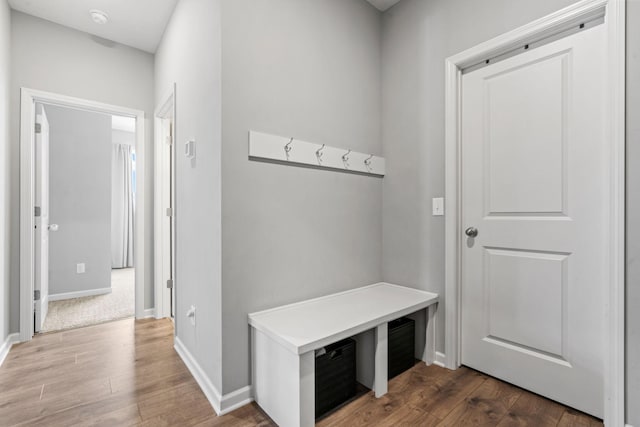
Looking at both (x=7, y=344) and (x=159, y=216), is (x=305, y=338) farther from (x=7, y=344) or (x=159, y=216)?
(x=7, y=344)

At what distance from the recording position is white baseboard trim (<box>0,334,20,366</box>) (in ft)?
7.11

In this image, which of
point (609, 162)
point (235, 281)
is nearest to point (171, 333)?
point (235, 281)

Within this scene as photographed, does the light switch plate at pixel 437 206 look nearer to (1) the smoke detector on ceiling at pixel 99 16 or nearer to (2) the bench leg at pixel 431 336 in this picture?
(2) the bench leg at pixel 431 336

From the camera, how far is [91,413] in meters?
1.58

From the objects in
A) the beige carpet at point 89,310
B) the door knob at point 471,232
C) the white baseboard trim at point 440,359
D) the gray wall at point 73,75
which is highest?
the gray wall at point 73,75

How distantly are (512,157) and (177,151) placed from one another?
89.9 inches

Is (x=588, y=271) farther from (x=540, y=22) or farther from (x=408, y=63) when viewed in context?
(x=408, y=63)

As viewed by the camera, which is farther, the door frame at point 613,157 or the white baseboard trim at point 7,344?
the white baseboard trim at point 7,344

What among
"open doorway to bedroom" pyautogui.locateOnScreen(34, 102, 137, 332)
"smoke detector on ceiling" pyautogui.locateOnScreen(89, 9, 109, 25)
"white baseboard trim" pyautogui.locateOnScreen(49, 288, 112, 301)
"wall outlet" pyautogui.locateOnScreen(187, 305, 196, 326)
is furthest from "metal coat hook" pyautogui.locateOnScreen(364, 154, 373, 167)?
"white baseboard trim" pyautogui.locateOnScreen(49, 288, 112, 301)

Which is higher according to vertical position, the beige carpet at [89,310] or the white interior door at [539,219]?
the white interior door at [539,219]

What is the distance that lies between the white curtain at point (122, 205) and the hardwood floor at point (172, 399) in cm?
429

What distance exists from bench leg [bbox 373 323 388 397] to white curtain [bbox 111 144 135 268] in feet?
20.0

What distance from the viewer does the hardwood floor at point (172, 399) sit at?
1507 mm

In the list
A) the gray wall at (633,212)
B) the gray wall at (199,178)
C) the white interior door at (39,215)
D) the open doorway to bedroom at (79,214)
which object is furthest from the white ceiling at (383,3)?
the open doorway to bedroom at (79,214)
